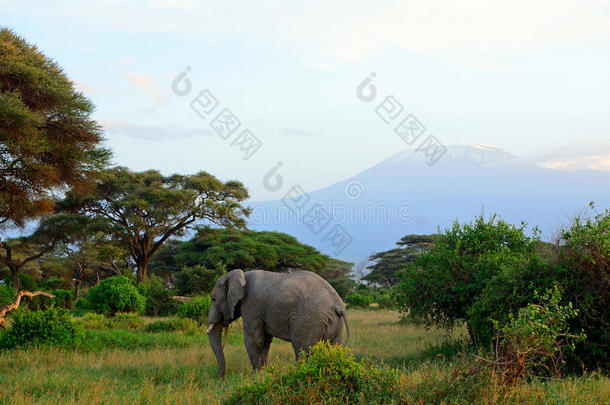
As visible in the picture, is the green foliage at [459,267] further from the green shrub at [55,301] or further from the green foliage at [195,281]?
the green foliage at [195,281]

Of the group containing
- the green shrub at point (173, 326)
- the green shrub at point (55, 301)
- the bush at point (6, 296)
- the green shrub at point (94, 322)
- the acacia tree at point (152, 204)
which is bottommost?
the green shrub at point (173, 326)

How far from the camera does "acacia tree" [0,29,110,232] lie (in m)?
15.2

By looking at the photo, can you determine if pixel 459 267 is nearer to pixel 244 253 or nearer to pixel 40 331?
pixel 40 331

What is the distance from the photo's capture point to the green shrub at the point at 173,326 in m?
17.7

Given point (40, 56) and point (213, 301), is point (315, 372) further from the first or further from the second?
point (40, 56)

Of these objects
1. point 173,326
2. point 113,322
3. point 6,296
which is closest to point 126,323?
point 113,322

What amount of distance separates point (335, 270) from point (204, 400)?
4324 cm

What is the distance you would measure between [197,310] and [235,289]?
9322 mm

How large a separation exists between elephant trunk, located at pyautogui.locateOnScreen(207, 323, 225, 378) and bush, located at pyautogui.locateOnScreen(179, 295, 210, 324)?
8.25m

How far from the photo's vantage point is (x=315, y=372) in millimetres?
6566

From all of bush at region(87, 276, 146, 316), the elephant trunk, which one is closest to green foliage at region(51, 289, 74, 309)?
bush at region(87, 276, 146, 316)

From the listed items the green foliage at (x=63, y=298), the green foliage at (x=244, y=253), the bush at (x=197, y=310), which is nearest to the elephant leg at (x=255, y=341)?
the bush at (x=197, y=310)

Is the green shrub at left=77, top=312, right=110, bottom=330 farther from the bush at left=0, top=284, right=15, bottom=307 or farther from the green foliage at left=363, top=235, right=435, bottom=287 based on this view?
the green foliage at left=363, top=235, right=435, bottom=287

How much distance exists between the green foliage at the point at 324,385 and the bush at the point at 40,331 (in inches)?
320
